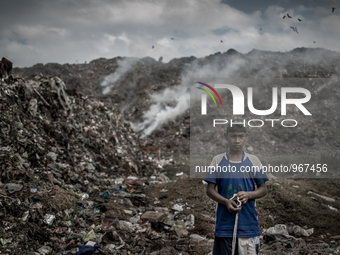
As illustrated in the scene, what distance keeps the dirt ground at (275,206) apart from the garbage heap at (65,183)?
0.38 metres

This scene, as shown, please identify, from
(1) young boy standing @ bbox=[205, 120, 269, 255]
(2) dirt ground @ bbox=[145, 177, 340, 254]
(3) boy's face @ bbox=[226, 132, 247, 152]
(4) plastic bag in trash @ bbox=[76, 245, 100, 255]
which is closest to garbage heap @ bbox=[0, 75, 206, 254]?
(4) plastic bag in trash @ bbox=[76, 245, 100, 255]

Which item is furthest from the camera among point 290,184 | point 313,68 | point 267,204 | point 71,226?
point 313,68

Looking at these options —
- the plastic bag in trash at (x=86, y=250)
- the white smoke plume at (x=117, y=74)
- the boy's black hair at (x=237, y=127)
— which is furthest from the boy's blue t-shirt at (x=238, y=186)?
the white smoke plume at (x=117, y=74)

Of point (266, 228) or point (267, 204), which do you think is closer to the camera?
point (266, 228)

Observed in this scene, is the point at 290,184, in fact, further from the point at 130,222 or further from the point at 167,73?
the point at 167,73

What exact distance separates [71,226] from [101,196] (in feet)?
4.86

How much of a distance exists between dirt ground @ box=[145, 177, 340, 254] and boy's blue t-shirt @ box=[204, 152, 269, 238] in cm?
200

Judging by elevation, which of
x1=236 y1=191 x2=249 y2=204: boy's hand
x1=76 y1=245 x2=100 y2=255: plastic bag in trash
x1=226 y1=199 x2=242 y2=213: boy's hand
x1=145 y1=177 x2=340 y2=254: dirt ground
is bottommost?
x1=76 y1=245 x2=100 y2=255: plastic bag in trash

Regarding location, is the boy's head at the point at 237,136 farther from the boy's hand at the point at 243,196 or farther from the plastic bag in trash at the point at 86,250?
the plastic bag in trash at the point at 86,250

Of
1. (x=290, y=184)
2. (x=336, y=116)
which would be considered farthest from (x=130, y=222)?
(x=336, y=116)

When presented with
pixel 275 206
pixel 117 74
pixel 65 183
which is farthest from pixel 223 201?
pixel 117 74

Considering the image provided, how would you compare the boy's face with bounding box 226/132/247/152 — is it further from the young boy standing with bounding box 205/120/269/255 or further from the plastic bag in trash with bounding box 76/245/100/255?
the plastic bag in trash with bounding box 76/245/100/255

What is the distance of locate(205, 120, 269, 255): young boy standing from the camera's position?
1.59 metres

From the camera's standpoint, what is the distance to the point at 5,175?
3.93 metres
